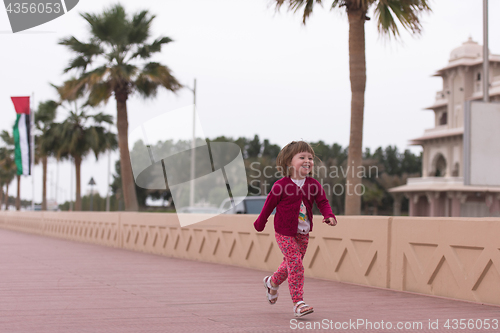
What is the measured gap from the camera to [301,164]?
5.88 meters

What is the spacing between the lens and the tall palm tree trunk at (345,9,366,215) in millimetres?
13414

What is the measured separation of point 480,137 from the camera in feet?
48.4

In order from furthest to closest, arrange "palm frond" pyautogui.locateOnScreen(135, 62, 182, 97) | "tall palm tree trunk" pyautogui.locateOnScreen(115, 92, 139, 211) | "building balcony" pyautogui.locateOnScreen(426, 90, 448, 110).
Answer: "building balcony" pyautogui.locateOnScreen(426, 90, 448, 110), "palm frond" pyautogui.locateOnScreen(135, 62, 182, 97), "tall palm tree trunk" pyautogui.locateOnScreen(115, 92, 139, 211)

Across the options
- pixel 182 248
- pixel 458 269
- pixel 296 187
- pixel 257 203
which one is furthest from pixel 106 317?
pixel 257 203

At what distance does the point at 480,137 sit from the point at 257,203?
674cm

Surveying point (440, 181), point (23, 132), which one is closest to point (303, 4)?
point (23, 132)

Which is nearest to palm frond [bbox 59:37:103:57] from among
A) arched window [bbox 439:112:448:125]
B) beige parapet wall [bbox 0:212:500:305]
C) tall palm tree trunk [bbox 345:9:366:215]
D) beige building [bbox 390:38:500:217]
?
beige parapet wall [bbox 0:212:500:305]

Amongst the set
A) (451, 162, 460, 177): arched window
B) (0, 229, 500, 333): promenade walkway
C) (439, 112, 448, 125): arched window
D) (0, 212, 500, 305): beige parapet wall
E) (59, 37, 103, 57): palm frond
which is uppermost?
(439, 112, 448, 125): arched window

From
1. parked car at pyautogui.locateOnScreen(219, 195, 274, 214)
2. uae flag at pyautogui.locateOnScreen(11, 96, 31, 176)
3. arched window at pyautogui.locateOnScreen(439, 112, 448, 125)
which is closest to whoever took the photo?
parked car at pyautogui.locateOnScreen(219, 195, 274, 214)

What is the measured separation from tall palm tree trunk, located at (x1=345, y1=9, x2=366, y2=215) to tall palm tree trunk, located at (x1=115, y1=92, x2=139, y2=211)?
12.5m

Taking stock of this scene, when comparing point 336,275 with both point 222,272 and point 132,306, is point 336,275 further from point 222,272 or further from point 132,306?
point 132,306

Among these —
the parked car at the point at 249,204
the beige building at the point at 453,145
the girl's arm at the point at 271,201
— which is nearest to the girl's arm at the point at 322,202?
the girl's arm at the point at 271,201

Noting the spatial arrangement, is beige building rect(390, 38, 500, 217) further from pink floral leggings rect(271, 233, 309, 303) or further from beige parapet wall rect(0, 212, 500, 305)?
pink floral leggings rect(271, 233, 309, 303)

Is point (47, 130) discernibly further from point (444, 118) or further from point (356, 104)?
point (444, 118)
